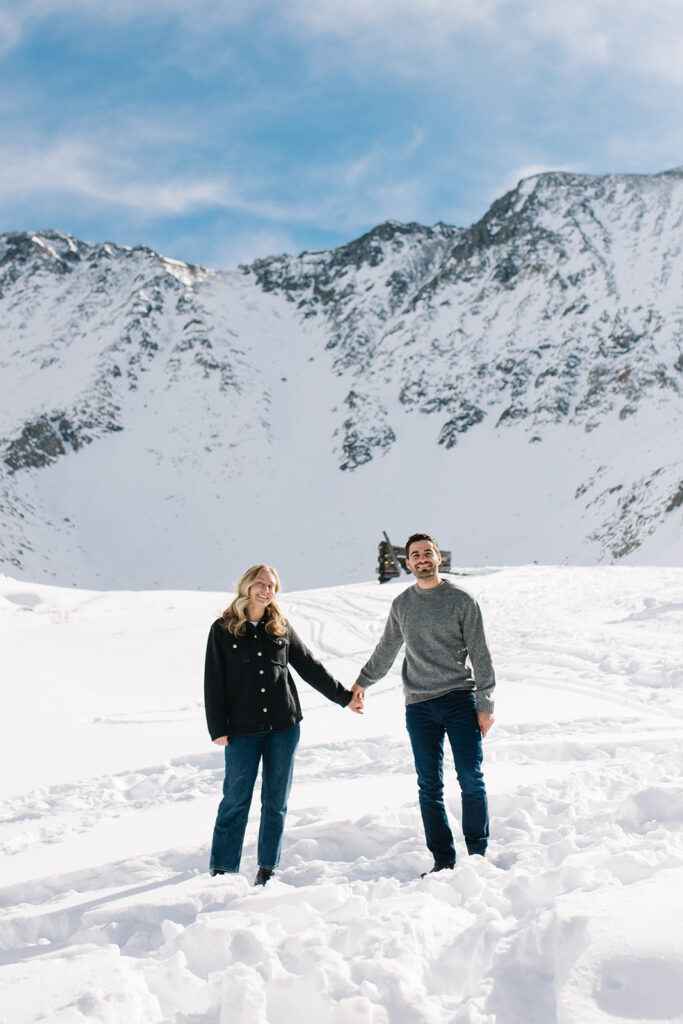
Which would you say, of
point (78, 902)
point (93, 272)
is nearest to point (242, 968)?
point (78, 902)

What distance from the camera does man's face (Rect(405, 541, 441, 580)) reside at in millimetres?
3516

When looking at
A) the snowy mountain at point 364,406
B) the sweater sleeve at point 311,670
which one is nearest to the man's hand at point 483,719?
the sweater sleeve at point 311,670

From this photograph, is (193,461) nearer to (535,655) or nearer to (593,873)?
(535,655)

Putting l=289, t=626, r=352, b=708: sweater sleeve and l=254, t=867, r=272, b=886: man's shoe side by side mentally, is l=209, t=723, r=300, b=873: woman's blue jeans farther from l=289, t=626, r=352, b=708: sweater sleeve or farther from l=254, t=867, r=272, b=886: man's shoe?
l=289, t=626, r=352, b=708: sweater sleeve

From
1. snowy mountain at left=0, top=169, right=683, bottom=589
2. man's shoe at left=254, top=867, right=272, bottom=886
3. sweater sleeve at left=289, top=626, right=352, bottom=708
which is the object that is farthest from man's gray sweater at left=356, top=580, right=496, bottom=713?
snowy mountain at left=0, top=169, right=683, bottom=589

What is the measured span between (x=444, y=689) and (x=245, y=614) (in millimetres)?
1108

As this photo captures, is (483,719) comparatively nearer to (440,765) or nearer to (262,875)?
(440,765)

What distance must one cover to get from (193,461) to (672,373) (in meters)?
30.0

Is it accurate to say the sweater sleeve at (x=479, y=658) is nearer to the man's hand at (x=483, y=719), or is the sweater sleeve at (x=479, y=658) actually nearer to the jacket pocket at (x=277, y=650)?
the man's hand at (x=483, y=719)

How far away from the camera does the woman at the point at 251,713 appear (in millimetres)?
3354

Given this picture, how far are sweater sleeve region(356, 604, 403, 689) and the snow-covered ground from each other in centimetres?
78

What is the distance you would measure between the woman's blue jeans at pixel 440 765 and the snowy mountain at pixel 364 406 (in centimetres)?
2056

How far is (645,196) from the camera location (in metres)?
54.3

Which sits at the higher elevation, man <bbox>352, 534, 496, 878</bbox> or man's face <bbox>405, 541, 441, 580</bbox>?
man's face <bbox>405, 541, 441, 580</bbox>
